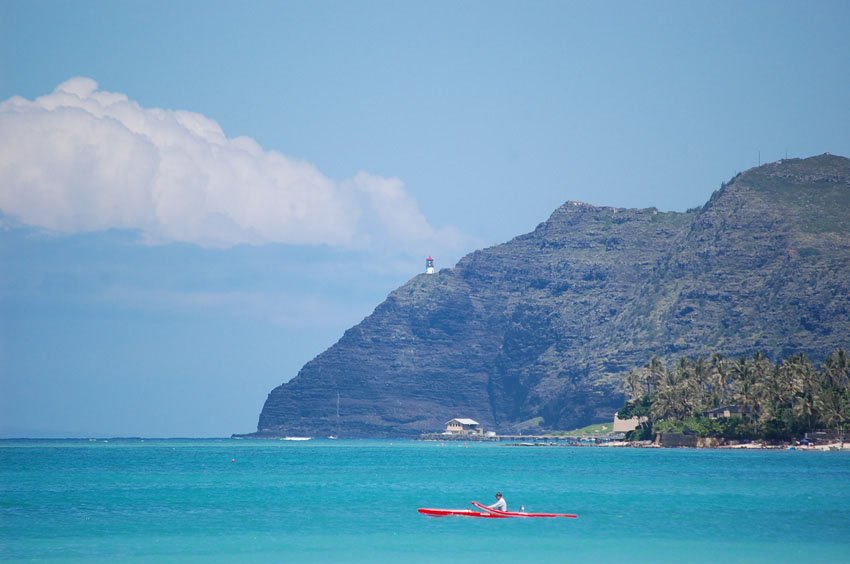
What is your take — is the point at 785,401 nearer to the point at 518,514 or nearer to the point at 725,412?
the point at 725,412

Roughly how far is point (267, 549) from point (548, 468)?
83.2 m

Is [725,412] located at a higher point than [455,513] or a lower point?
higher

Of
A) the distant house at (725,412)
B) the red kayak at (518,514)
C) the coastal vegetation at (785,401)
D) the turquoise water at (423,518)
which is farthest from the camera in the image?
the distant house at (725,412)

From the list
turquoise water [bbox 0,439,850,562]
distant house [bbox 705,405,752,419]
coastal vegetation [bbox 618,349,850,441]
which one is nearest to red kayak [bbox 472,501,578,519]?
turquoise water [bbox 0,439,850,562]

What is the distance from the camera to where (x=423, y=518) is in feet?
224

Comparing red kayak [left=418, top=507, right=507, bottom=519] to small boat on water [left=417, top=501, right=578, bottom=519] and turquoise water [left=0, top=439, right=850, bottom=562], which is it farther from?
turquoise water [left=0, top=439, right=850, bottom=562]

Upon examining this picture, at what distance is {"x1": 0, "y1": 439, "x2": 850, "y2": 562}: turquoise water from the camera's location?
5316 cm

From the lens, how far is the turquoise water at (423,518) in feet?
174

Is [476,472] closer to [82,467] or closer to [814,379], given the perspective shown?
[82,467]

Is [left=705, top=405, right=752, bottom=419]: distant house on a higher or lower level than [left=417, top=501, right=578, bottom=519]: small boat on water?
higher

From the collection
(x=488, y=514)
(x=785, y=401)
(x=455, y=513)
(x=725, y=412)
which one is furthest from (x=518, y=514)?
(x=725, y=412)

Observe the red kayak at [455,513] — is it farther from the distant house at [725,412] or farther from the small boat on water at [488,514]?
the distant house at [725,412]

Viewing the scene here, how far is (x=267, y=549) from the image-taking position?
2141 inches

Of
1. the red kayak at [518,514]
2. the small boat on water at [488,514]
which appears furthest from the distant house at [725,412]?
the small boat on water at [488,514]
